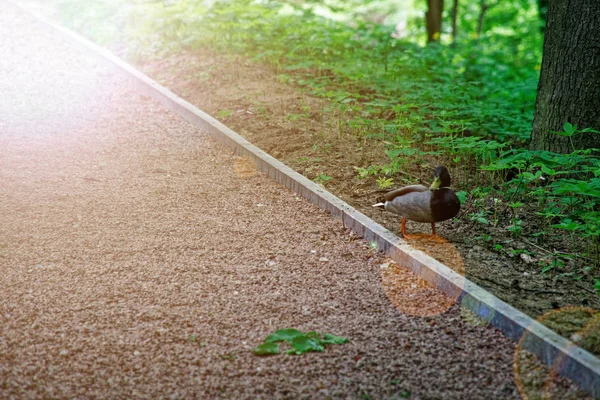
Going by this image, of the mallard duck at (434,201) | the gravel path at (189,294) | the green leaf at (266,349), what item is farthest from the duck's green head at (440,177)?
the green leaf at (266,349)

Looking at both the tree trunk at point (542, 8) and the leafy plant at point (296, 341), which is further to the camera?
the tree trunk at point (542, 8)

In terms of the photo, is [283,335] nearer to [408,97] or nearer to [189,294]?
[189,294]

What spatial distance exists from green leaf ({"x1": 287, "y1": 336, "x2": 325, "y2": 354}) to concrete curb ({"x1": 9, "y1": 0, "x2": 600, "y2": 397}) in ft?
3.06

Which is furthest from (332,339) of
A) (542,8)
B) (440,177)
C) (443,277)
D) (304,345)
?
(542,8)

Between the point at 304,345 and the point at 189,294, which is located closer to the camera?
the point at 304,345

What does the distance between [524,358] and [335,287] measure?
3.80 feet

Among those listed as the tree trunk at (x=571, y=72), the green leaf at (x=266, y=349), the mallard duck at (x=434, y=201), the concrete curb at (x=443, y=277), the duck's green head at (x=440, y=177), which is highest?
the tree trunk at (x=571, y=72)

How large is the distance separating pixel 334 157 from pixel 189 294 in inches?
106

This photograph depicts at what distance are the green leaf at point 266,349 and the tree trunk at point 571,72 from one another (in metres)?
3.49

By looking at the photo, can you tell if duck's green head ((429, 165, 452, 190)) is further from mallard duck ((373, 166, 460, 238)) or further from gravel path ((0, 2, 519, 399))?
gravel path ((0, 2, 519, 399))

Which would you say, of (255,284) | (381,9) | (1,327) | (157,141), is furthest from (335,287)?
(381,9)

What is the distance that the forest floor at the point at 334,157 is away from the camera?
3484 millimetres

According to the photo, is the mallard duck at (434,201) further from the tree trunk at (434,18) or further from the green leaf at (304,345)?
the tree trunk at (434,18)

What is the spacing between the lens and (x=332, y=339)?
2939 mm
